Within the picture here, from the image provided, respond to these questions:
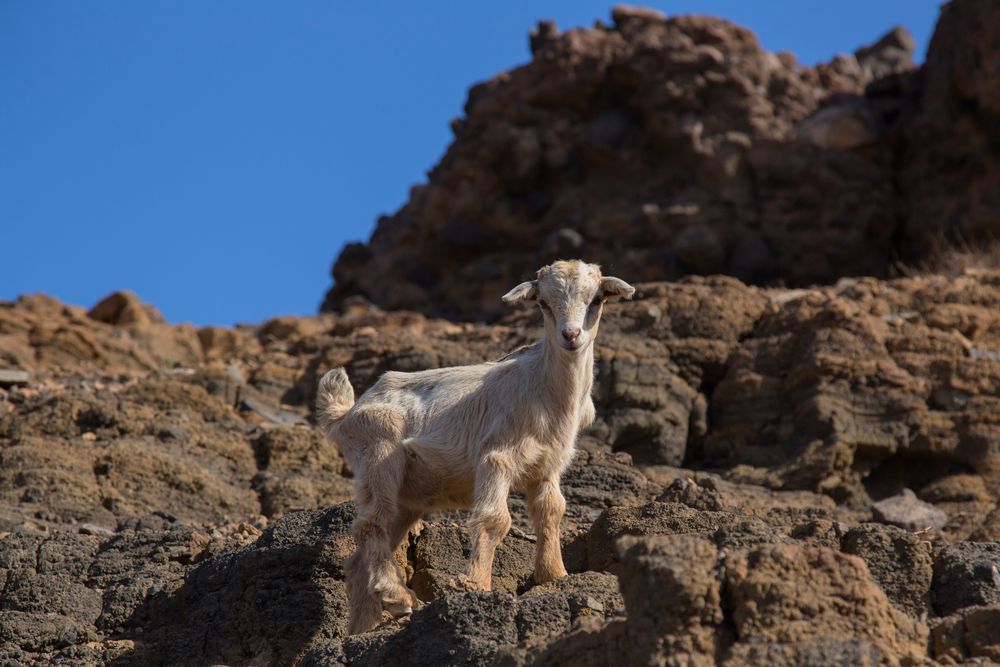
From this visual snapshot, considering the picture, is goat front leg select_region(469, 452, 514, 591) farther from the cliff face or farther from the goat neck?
the cliff face

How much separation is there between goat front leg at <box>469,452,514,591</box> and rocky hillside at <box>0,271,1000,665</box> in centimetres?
52

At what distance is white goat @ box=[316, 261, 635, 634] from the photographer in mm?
9086

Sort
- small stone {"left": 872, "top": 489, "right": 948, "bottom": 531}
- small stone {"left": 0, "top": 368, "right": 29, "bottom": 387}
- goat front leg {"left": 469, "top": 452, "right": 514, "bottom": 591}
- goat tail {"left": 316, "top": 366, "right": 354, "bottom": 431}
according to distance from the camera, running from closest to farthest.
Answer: goat front leg {"left": 469, "top": 452, "right": 514, "bottom": 591}
goat tail {"left": 316, "top": 366, "right": 354, "bottom": 431}
small stone {"left": 872, "top": 489, "right": 948, "bottom": 531}
small stone {"left": 0, "top": 368, "right": 29, "bottom": 387}

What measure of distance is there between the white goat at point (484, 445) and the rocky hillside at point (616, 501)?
566 millimetres

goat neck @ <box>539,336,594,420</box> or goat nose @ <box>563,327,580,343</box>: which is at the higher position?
goat nose @ <box>563,327,580,343</box>

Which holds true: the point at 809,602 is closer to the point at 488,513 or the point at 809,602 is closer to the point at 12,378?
the point at 488,513

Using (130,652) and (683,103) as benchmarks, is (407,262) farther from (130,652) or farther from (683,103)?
(130,652)

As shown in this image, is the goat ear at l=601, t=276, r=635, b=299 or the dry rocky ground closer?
the dry rocky ground

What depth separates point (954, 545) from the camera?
9.25 m

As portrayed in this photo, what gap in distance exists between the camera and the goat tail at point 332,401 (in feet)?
34.5

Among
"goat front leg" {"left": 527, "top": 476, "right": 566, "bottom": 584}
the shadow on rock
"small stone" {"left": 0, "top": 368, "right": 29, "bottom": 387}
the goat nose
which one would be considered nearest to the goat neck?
the goat nose

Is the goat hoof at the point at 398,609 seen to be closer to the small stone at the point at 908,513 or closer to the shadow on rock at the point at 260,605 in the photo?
the shadow on rock at the point at 260,605

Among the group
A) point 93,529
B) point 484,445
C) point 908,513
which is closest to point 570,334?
point 484,445

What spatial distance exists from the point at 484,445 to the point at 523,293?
1.12m
